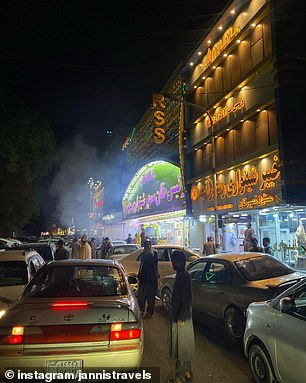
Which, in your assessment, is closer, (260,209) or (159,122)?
(260,209)

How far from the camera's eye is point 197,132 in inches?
891

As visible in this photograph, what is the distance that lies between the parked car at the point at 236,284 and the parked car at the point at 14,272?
137 inches

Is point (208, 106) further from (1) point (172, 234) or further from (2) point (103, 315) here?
(2) point (103, 315)

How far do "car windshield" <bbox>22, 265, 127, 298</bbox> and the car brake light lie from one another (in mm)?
527

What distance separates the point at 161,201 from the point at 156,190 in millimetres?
1600

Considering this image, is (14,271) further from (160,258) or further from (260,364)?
(160,258)

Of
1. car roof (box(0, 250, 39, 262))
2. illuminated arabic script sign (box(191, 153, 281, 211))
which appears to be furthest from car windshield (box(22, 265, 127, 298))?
illuminated arabic script sign (box(191, 153, 281, 211))

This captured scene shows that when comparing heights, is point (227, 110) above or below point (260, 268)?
above

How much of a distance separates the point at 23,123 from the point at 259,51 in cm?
1573

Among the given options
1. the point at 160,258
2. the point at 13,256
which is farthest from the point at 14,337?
the point at 160,258

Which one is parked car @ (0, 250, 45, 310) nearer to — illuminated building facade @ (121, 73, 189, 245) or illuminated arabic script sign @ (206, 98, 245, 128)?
illuminated arabic script sign @ (206, 98, 245, 128)

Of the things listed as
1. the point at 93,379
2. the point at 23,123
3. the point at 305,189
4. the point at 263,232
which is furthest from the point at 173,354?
the point at 23,123

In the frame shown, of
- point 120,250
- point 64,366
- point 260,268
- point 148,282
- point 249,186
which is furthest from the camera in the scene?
point 249,186

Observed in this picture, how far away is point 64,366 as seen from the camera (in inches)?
143
